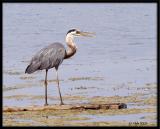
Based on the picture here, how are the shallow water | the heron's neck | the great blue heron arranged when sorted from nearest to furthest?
the great blue heron < the heron's neck < the shallow water

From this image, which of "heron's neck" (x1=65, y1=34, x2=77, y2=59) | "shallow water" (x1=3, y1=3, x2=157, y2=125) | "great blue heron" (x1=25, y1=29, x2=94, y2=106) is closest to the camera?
"great blue heron" (x1=25, y1=29, x2=94, y2=106)

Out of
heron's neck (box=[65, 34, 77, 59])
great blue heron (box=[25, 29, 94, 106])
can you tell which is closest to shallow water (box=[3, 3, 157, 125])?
great blue heron (box=[25, 29, 94, 106])

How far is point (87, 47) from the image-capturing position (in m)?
20.9

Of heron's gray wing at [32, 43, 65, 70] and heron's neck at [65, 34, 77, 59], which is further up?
heron's neck at [65, 34, 77, 59]

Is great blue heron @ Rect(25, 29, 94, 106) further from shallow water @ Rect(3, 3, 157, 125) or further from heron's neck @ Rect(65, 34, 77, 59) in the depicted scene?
shallow water @ Rect(3, 3, 157, 125)

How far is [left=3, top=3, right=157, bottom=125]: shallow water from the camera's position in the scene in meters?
14.3

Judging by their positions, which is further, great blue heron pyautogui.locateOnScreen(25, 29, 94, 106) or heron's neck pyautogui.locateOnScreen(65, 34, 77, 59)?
heron's neck pyautogui.locateOnScreen(65, 34, 77, 59)

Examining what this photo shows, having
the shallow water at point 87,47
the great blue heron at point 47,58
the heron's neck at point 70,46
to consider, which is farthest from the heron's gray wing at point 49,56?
the shallow water at point 87,47

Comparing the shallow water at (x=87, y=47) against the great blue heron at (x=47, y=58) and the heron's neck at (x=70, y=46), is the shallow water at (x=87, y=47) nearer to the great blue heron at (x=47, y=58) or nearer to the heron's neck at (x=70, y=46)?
the great blue heron at (x=47, y=58)

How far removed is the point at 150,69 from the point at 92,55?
3.31m

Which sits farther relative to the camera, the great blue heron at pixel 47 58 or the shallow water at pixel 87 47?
the shallow water at pixel 87 47

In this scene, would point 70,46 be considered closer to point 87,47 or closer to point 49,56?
point 49,56

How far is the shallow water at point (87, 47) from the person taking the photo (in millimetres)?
14336

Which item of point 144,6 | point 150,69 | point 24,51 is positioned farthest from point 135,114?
point 144,6
